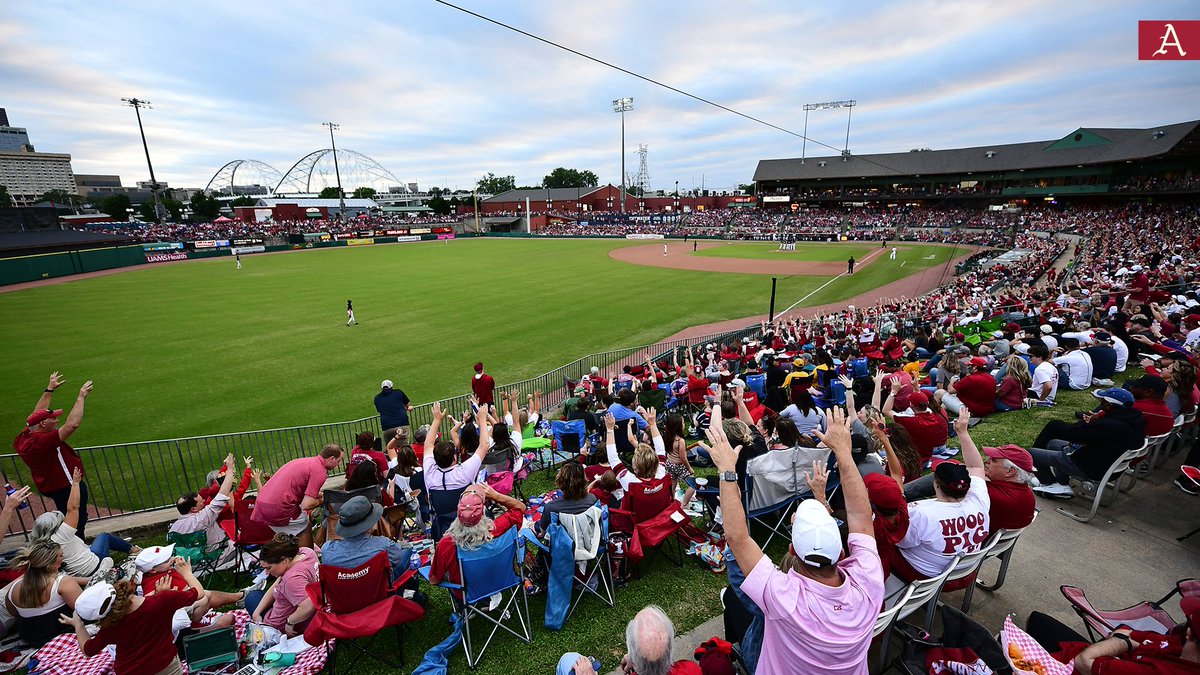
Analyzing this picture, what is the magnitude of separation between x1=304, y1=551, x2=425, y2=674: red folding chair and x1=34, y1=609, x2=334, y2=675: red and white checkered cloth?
221 mm

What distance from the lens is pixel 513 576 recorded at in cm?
465

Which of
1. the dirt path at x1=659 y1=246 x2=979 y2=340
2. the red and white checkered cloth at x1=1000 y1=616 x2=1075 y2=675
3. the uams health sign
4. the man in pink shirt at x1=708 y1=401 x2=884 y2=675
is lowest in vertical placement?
the dirt path at x1=659 y1=246 x2=979 y2=340

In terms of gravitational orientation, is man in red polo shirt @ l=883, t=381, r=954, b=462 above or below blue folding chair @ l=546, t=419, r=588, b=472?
above

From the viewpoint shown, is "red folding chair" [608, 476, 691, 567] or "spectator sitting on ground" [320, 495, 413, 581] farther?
"red folding chair" [608, 476, 691, 567]

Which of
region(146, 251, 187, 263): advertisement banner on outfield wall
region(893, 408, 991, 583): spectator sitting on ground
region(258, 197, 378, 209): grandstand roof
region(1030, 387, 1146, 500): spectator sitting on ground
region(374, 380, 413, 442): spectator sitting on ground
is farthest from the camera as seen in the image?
region(258, 197, 378, 209): grandstand roof

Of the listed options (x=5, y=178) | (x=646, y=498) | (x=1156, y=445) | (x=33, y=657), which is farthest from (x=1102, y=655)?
(x=5, y=178)

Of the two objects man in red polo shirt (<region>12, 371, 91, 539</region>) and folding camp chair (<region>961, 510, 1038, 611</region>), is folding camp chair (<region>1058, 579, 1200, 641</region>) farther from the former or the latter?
man in red polo shirt (<region>12, 371, 91, 539</region>)

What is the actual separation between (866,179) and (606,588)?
9926 centimetres

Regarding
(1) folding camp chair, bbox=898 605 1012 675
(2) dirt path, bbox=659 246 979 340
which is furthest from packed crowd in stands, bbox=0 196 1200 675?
(2) dirt path, bbox=659 246 979 340

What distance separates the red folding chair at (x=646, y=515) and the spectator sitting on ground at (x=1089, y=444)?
4577 millimetres

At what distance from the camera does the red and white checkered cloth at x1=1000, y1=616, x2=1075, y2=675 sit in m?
3.15

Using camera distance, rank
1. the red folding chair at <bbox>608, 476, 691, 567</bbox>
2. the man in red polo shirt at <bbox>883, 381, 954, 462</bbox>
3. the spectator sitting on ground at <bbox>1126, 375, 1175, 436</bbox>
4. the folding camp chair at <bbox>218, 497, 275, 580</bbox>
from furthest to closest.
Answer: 1. the man in red polo shirt at <bbox>883, 381, 954, 462</bbox>
2. the folding camp chair at <bbox>218, 497, 275, 580</bbox>
3. the spectator sitting on ground at <bbox>1126, 375, 1175, 436</bbox>
4. the red folding chair at <bbox>608, 476, 691, 567</bbox>

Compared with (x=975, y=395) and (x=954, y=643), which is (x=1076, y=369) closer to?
(x=975, y=395)

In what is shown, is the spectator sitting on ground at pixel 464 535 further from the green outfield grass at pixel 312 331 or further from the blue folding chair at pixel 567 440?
the green outfield grass at pixel 312 331
